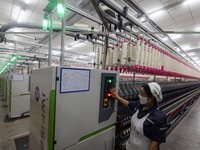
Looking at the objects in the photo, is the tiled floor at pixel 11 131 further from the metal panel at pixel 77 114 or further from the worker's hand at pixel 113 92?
the worker's hand at pixel 113 92

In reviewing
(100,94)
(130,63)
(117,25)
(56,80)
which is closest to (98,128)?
(100,94)

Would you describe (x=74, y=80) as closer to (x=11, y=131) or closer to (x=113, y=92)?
(x=113, y=92)

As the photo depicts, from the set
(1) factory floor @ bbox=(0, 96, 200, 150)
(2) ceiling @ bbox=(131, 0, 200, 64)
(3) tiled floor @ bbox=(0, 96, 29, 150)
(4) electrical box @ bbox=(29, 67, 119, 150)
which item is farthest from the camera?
(2) ceiling @ bbox=(131, 0, 200, 64)

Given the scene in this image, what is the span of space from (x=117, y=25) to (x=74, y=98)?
1396 millimetres

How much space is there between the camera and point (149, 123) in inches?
47.5

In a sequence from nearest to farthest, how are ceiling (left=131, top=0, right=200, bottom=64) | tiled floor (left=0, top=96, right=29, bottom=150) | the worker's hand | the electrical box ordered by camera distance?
the electrical box < the worker's hand < tiled floor (left=0, top=96, right=29, bottom=150) < ceiling (left=131, top=0, right=200, bottom=64)

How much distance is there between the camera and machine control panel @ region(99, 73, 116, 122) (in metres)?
1.39

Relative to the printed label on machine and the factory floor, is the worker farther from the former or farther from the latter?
the factory floor

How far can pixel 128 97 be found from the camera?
190cm

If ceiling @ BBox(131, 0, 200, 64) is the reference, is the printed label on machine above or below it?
below

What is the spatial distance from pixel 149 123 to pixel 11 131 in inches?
136

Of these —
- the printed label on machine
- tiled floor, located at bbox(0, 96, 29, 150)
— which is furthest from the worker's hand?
tiled floor, located at bbox(0, 96, 29, 150)

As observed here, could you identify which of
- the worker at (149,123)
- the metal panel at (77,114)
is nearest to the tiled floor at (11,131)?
the metal panel at (77,114)

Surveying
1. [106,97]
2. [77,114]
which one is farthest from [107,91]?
[77,114]
